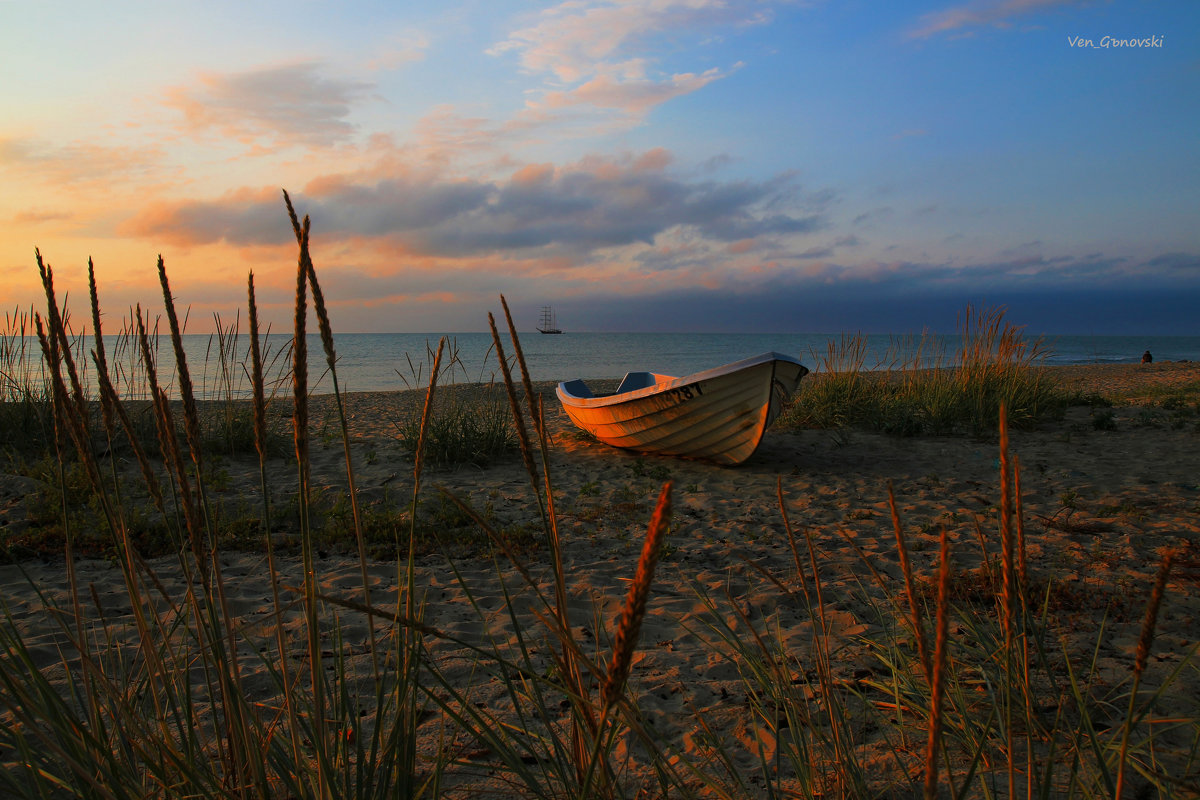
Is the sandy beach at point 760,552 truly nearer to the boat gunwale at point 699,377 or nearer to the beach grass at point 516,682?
the beach grass at point 516,682

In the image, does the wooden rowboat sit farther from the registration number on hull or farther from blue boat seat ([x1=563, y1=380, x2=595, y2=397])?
blue boat seat ([x1=563, y1=380, x2=595, y2=397])

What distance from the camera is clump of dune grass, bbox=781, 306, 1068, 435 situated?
29.1 feet

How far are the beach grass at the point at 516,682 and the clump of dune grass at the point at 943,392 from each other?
4.59 metres

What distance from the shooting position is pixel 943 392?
9.14 m

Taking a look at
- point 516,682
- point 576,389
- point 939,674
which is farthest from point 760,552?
point 576,389

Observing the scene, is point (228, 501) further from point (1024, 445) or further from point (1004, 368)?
point (1004, 368)

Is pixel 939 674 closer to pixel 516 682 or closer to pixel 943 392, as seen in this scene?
pixel 516 682

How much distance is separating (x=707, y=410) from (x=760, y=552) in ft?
7.82

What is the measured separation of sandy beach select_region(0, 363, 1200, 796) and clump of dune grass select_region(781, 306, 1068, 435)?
0.44 metres

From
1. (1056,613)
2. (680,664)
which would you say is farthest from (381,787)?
(1056,613)

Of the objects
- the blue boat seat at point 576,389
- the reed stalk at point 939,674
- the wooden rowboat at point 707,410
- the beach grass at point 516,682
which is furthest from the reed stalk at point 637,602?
the blue boat seat at point 576,389

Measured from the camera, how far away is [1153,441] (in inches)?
302

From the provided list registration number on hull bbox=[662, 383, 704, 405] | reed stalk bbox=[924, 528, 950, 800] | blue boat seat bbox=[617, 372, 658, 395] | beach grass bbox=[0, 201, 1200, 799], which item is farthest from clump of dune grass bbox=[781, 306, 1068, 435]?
reed stalk bbox=[924, 528, 950, 800]

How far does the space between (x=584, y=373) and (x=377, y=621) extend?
98.7ft
